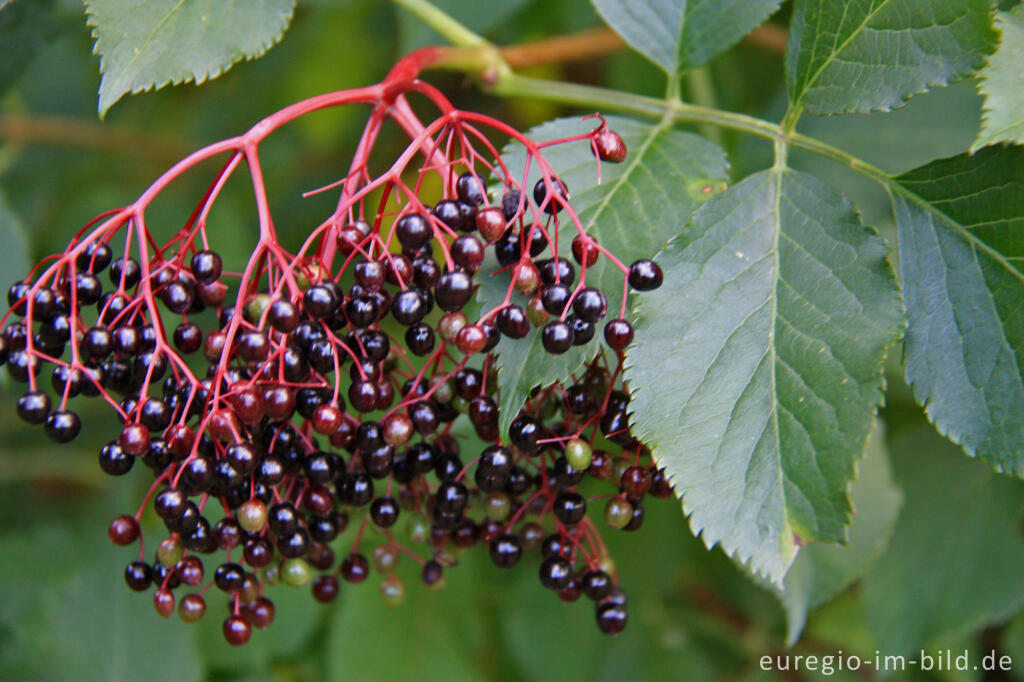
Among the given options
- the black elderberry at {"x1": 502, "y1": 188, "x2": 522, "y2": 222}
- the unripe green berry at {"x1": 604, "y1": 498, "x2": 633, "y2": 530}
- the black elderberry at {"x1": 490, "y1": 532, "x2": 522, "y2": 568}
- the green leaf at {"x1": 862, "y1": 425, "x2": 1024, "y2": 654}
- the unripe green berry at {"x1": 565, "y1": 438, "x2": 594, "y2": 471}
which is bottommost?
the green leaf at {"x1": 862, "y1": 425, "x2": 1024, "y2": 654}

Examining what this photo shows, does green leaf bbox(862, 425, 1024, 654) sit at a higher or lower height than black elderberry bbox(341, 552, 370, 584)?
lower

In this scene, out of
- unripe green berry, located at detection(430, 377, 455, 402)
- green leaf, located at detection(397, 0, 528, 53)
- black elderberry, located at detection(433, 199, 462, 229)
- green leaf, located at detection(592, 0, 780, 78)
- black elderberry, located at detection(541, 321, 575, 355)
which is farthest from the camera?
green leaf, located at detection(397, 0, 528, 53)

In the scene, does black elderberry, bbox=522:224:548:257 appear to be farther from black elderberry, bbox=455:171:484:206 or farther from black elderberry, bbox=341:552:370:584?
black elderberry, bbox=341:552:370:584

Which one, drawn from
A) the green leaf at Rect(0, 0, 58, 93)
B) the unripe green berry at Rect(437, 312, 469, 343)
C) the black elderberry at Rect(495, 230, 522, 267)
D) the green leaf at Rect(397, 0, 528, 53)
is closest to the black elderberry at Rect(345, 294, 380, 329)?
the unripe green berry at Rect(437, 312, 469, 343)

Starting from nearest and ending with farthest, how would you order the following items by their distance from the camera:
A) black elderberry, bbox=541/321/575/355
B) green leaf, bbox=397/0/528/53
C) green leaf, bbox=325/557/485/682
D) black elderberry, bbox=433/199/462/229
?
black elderberry, bbox=541/321/575/355
black elderberry, bbox=433/199/462/229
green leaf, bbox=397/0/528/53
green leaf, bbox=325/557/485/682

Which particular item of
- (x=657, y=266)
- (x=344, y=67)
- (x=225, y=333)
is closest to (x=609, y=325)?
(x=657, y=266)

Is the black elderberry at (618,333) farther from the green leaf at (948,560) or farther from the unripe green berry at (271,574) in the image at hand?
the green leaf at (948,560)

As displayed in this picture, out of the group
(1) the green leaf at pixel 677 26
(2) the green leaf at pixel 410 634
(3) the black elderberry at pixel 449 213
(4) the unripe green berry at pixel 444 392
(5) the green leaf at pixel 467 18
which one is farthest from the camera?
(2) the green leaf at pixel 410 634

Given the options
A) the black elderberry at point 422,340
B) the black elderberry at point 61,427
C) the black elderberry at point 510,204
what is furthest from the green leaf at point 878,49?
the black elderberry at point 61,427

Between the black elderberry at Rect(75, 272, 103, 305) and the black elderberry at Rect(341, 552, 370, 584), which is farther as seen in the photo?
the black elderberry at Rect(341, 552, 370, 584)
